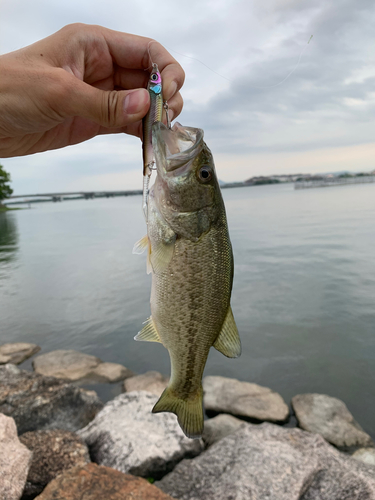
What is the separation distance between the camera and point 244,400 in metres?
7.52

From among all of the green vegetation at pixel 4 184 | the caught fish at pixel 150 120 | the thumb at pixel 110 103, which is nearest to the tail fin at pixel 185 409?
the caught fish at pixel 150 120

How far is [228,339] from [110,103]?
199 cm

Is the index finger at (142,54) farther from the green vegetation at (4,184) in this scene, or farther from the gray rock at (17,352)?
the green vegetation at (4,184)

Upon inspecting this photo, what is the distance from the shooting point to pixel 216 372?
9312 millimetres

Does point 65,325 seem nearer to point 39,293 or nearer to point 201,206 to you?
point 39,293

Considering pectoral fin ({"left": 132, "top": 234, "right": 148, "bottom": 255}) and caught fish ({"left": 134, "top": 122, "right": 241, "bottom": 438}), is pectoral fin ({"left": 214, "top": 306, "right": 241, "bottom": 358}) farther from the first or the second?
pectoral fin ({"left": 132, "top": 234, "right": 148, "bottom": 255})

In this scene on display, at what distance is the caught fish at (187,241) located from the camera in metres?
2.36

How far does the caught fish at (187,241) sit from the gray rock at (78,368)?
7.25 m

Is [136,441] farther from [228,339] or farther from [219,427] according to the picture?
[228,339]

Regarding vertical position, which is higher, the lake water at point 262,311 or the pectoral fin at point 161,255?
the pectoral fin at point 161,255

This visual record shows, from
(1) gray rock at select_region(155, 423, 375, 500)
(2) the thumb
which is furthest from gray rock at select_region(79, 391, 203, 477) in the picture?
(2) the thumb

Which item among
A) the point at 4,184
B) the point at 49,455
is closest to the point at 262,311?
the point at 49,455

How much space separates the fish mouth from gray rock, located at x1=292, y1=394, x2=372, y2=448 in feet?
21.3

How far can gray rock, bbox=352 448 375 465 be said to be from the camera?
575 cm
